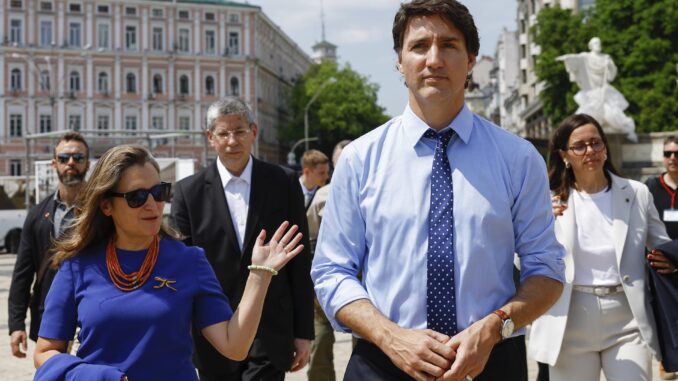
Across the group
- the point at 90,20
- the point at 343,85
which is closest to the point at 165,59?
the point at 90,20

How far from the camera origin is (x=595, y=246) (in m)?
5.00

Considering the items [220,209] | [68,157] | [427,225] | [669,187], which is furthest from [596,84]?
[427,225]

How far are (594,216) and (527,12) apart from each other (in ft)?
244

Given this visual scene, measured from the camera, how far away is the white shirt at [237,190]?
5132mm

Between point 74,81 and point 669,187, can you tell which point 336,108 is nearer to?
point 74,81

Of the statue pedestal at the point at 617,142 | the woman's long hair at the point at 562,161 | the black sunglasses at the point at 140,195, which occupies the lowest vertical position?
the black sunglasses at the point at 140,195

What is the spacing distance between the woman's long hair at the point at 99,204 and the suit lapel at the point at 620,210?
277cm

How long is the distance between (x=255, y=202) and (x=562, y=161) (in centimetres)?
183

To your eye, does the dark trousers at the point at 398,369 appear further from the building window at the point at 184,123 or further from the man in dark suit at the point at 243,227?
the building window at the point at 184,123

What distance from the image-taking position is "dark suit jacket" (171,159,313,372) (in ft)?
16.1

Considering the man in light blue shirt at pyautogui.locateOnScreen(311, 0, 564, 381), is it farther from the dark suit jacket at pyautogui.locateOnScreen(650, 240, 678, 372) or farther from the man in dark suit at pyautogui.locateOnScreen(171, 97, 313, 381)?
the dark suit jacket at pyautogui.locateOnScreen(650, 240, 678, 372)

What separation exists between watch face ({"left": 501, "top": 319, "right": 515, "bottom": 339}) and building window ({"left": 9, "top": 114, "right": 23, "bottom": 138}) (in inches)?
3367

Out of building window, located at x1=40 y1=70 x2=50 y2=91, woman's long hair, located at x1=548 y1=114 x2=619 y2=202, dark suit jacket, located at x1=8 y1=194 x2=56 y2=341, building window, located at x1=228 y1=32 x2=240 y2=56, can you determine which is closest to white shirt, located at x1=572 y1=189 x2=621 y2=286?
woman's long hair, located at x1=548 y1=114 x2=619 y2=202

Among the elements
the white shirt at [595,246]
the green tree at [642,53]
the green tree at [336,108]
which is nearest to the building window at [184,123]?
the green tree at [336,108]
